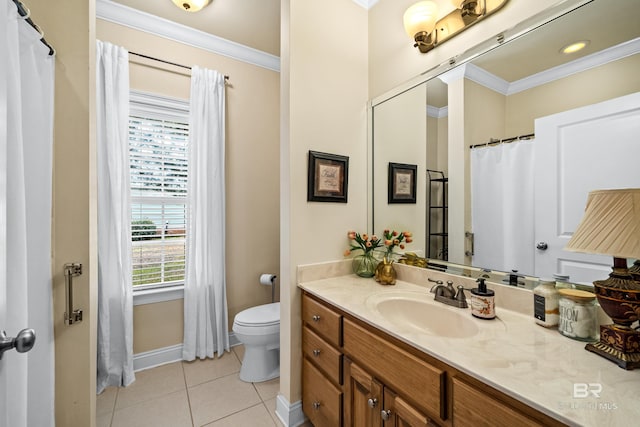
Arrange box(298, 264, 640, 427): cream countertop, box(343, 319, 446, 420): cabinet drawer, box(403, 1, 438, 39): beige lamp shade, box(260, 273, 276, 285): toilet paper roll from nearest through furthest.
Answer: box(298, 264, 640, 427): cream countertop, box(343, 319, 446, 420): cabinet drawer, box(403, 1, 438, 39): beige lamp shade, box(260, 273, 276, 285): toilet paper roll

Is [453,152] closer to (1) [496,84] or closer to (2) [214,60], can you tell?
(1) [496,84]

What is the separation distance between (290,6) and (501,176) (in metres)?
1.50

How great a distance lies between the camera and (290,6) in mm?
1523

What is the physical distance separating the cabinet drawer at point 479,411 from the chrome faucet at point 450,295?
47cm

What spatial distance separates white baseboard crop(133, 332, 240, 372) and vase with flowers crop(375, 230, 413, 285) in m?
1.92

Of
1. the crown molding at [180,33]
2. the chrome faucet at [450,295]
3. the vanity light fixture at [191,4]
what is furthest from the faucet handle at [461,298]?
the crown molding at [180,33]

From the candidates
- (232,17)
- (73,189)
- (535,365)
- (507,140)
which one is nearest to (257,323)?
(73,189)

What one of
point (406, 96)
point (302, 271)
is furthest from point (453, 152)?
point (302, 271)

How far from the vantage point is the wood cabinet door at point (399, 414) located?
→ 845 mm

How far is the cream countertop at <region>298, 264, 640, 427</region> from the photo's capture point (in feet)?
1.84

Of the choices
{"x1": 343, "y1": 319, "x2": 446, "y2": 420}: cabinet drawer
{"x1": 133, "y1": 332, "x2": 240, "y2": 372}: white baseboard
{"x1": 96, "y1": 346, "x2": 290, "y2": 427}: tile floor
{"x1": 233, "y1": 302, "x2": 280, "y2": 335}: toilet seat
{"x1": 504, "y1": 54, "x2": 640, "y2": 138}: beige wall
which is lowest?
{"x1": 96, "y1": 346, "x2": 290, "y2": 427}: tile floor

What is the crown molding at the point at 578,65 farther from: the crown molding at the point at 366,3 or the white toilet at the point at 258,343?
the white toilet at the point at 258,343

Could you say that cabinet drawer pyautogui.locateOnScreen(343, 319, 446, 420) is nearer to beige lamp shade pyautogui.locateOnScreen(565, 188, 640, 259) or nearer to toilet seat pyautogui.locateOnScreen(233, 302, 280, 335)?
beige lamp shade pyautogui.locateOnScreen(565, 188, 640, 259)

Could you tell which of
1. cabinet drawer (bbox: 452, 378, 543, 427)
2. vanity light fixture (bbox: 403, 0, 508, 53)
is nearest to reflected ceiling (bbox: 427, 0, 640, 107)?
vanity light fixture (bbox: 403, 0, 508, 53)
